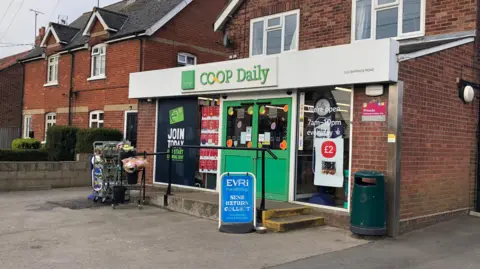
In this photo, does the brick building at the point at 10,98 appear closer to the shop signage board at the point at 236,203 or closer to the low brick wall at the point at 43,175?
the low brick wall at the point at 43,175

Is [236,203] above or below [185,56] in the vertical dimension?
below

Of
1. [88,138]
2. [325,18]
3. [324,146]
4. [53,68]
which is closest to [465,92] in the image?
[324,146]

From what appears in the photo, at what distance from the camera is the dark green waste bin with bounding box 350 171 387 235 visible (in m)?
7.41

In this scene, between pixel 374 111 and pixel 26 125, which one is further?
pixel 26 125

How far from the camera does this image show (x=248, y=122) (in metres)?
10.2

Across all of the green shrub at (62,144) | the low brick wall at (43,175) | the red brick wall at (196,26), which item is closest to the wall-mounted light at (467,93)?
the low brick wall at (43,175)

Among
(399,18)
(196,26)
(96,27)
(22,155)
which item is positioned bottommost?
(22,155)

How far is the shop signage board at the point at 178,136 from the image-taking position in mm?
11385

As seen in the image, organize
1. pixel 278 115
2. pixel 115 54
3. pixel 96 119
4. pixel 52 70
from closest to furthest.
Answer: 1. pixel 278 115
2. pixel 115 54
3. pixel 96 119
4. pixel 52 70

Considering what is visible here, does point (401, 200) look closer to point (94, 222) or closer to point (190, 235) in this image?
point (190, 235)

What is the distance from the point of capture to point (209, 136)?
11070mm

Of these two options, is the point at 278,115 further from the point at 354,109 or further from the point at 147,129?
the point at 147,129

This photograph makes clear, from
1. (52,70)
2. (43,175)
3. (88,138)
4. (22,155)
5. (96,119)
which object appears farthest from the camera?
(52,70)

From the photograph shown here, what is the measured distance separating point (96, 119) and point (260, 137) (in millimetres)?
12072
